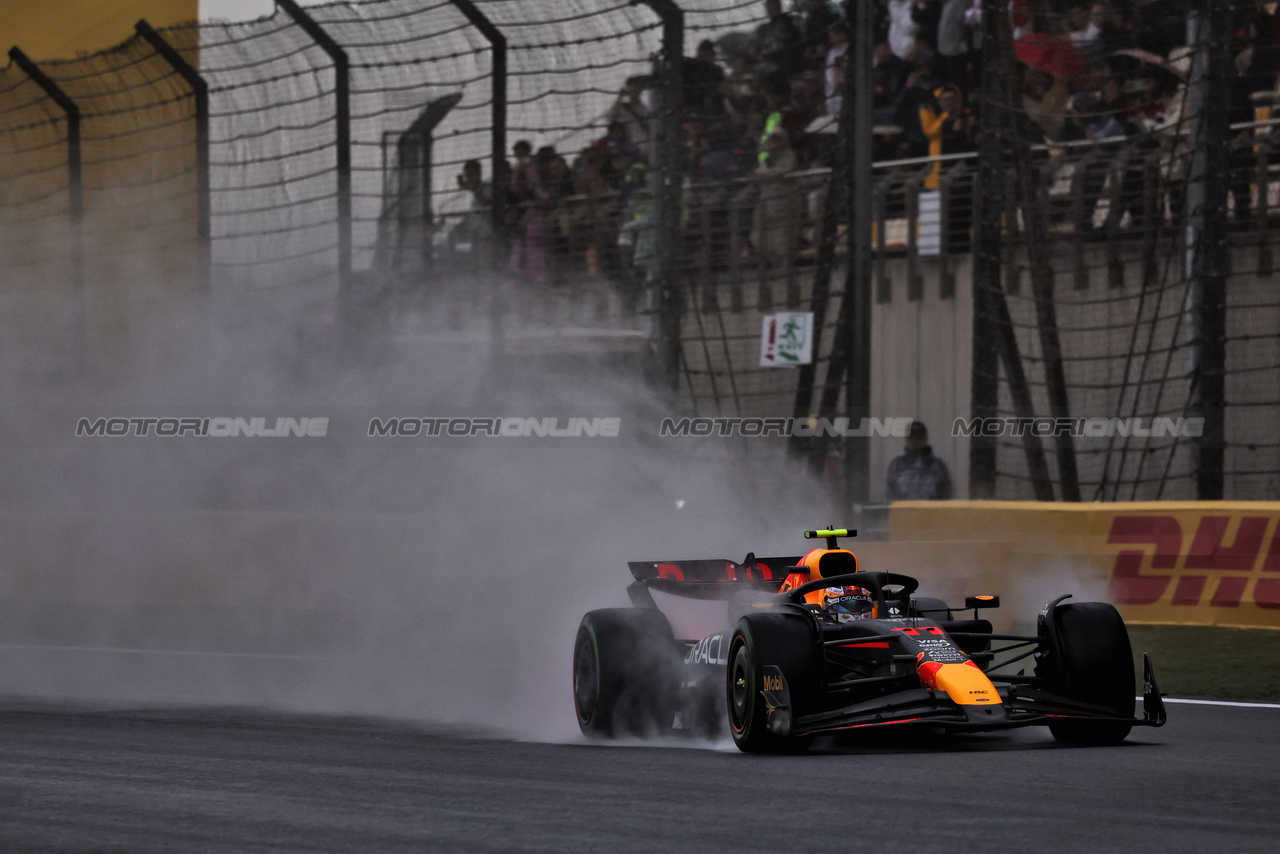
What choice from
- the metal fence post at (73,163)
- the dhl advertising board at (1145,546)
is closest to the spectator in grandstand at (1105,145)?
the dhl advertising board at (1145,546)

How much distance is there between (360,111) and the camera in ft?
45.8

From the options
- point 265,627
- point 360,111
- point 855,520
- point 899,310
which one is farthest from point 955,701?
point 899,310

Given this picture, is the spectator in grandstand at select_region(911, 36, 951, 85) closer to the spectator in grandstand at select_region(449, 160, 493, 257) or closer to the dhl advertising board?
the spectator in grandstand at select_region(449, 160, 493, 257)

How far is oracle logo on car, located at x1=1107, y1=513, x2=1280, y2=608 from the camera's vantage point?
1080 centimetres

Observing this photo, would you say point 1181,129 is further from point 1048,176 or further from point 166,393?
point 166,393

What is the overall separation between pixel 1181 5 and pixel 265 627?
7.90 metres

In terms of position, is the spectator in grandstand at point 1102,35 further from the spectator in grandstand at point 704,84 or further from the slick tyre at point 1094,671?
the slick tyre at point 1094,671

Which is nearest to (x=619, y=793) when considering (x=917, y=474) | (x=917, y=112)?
(x=917, y=474)

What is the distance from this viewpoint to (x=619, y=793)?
5.60m

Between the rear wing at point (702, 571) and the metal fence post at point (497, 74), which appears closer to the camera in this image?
the rear wing at point (702, 571)

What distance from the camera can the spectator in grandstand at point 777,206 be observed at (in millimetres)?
14945

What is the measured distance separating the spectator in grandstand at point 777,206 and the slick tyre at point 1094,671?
27.4 ft

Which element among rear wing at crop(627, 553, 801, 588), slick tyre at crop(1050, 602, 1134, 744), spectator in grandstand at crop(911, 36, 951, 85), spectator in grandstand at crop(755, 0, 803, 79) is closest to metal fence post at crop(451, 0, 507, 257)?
spectator in grandstand at crop(755, 0, 803, 79)

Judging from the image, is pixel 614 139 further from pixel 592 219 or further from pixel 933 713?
pixel 933 713
